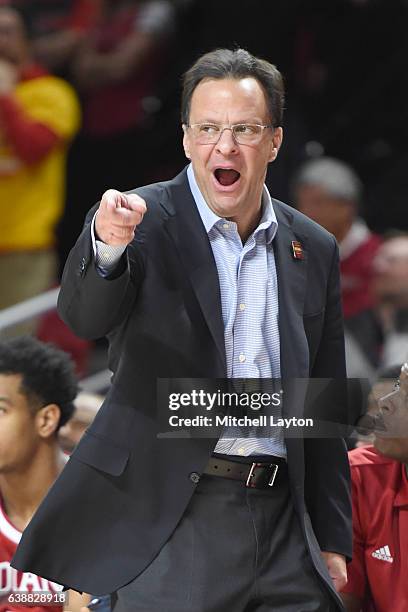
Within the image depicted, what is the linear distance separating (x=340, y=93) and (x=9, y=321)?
2.46 m

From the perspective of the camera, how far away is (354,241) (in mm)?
5512

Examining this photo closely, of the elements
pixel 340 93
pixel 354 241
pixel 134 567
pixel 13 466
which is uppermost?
pixel 340 93

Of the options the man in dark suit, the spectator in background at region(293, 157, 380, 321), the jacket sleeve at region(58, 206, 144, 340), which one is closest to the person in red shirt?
the man in dark suit

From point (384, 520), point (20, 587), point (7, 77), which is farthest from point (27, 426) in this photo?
point (7, 77)

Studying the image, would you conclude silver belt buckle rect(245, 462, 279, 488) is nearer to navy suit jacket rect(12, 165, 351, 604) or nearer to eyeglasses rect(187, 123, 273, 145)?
navy suit jacket rect(12, 165, 351, 604)

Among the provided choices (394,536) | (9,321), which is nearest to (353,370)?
(9,321)

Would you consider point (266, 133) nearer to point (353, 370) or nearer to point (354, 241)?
point (353, 370)

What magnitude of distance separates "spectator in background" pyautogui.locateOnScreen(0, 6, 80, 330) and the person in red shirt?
2.36 m

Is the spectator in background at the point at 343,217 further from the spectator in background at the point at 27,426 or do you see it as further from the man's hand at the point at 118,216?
the man's hand at the point at 118,216

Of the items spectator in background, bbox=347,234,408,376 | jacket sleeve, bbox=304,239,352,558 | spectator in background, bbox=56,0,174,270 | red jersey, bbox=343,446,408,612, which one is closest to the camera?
jacket sleeve, bbox=304,239,352,558

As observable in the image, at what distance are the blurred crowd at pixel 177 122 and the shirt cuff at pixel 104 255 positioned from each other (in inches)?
96.9

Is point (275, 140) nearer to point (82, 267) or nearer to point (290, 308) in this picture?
point (290, 308)

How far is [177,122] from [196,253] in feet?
11.6

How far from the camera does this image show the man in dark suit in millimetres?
2646
